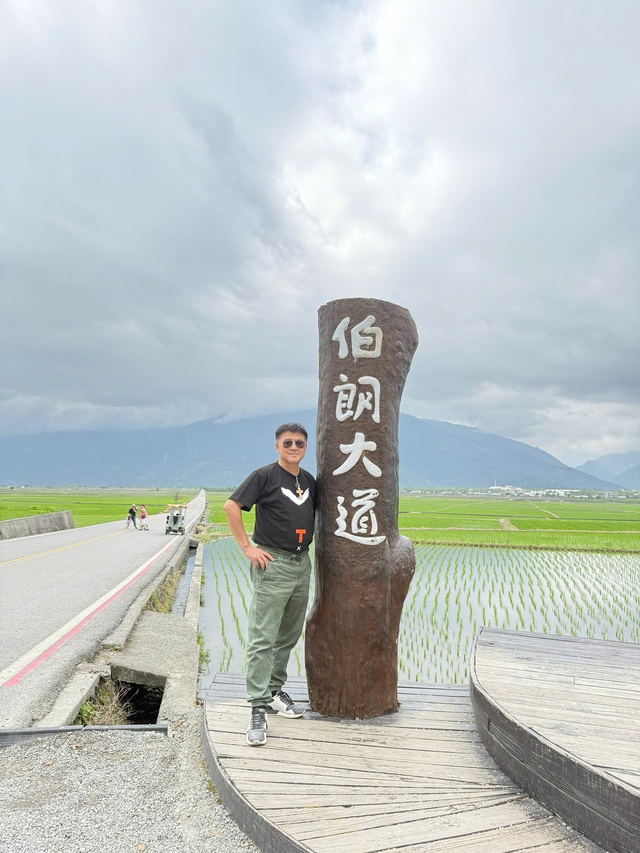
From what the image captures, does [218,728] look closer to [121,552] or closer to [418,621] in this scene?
[418,621]

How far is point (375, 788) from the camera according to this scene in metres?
2.65

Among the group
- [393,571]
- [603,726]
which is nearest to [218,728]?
[393,571]

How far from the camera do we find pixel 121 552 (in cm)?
1404


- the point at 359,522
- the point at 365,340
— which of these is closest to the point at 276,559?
the point at 359,522

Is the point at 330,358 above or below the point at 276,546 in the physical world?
above

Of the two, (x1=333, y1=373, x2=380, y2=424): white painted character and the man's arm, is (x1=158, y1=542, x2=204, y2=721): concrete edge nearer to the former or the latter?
the man's arm

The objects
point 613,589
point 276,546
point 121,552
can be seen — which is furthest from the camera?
point 121,552

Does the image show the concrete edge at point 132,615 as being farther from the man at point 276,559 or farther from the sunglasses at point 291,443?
the sunglasses at point 291,443

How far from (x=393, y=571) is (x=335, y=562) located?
0.39 metres

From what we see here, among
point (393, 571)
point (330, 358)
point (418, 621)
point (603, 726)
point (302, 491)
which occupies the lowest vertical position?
point (418, 621)

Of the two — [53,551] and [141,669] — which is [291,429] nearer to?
[141,669]

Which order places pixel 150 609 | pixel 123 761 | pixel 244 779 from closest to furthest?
pixel 244 779
pixel 123 761
pixel 150 609

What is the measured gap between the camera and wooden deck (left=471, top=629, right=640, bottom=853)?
2.24 m

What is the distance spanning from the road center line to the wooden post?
2714 millimetres
